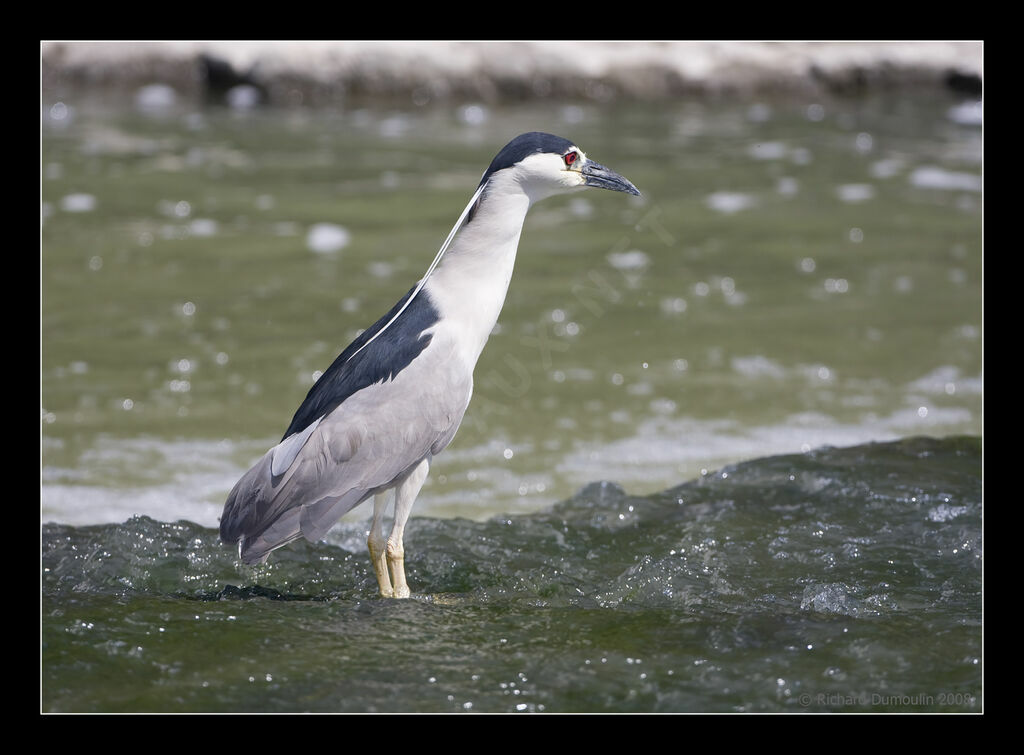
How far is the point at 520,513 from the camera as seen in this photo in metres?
5.37

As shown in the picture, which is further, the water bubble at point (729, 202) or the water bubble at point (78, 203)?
the water bubble at point (729, 202)

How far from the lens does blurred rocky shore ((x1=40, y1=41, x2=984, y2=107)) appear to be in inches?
559

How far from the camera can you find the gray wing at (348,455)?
12.9ft

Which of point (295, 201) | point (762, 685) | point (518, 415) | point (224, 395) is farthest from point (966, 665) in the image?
point (295, 201)

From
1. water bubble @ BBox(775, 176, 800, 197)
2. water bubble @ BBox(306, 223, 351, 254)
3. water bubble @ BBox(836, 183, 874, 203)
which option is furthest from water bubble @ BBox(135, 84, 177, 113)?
water bubble @ BBox(836, 183, 874, 203)

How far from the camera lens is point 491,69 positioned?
46.9 feet

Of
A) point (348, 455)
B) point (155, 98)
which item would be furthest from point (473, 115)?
point (348, 455)

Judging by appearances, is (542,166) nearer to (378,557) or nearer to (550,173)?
(550,173)

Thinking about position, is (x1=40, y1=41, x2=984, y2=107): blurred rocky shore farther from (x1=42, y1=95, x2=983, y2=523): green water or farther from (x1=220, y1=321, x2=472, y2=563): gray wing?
(x1=220, y1=321, x2=472, y2=563): gray wing

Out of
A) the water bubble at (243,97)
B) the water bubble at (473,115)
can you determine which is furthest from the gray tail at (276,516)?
the water bubble at (243,97)

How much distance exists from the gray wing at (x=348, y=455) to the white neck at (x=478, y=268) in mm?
108

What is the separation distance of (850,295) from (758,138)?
4704mm

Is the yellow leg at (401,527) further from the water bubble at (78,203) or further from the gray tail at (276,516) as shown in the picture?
the water bubble at (78,203)

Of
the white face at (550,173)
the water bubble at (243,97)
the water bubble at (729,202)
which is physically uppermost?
the water bubble at (243,97)
